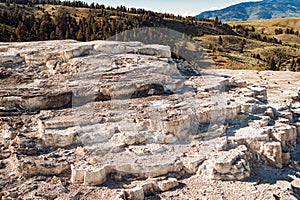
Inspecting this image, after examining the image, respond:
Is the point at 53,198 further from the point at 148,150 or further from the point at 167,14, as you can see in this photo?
the point at 167,14

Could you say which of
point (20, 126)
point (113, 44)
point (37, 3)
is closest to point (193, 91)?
point (113, 44)

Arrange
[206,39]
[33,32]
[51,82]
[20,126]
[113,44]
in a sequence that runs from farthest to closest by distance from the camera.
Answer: [206,39] < [33,32] < [113,44] < [51,82] < [20,126]

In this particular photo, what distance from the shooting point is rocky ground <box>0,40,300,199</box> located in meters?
11.0

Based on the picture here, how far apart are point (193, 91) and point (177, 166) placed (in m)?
5.99

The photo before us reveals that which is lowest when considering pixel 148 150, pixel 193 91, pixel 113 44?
pixel 148 150

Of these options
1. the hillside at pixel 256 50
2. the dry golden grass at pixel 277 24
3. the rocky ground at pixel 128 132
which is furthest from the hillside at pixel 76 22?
the dry golden grass at pixel 277 24

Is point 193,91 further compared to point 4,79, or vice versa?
point 193,91

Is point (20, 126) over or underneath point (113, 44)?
underneath

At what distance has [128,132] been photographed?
502 inches

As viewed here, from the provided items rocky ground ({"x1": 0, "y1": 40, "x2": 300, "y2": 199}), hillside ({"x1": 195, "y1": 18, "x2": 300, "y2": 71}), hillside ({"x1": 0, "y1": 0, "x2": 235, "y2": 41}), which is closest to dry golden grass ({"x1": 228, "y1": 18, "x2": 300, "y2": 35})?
hillside ({"x1": 195, "y1": 18, "x2": 300, "y2": 71})

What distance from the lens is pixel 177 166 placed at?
11.8 m

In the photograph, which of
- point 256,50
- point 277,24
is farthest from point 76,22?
point 277,24

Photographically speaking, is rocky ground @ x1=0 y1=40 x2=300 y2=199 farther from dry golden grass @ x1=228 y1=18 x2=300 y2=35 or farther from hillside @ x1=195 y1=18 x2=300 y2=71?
dry golden grass @ x1=228 y1=18 x2=300 y2=35

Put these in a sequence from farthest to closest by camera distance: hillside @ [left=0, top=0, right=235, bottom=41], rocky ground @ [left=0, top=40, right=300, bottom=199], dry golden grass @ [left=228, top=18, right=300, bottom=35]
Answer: dry golden grass @ [left=228, top=18, right=300, bottom=35] → hillside @ [left=0, top=0, right=235, bottom=41] → rocky ground @ [left=0, top=40, right=300, bottom=199]
